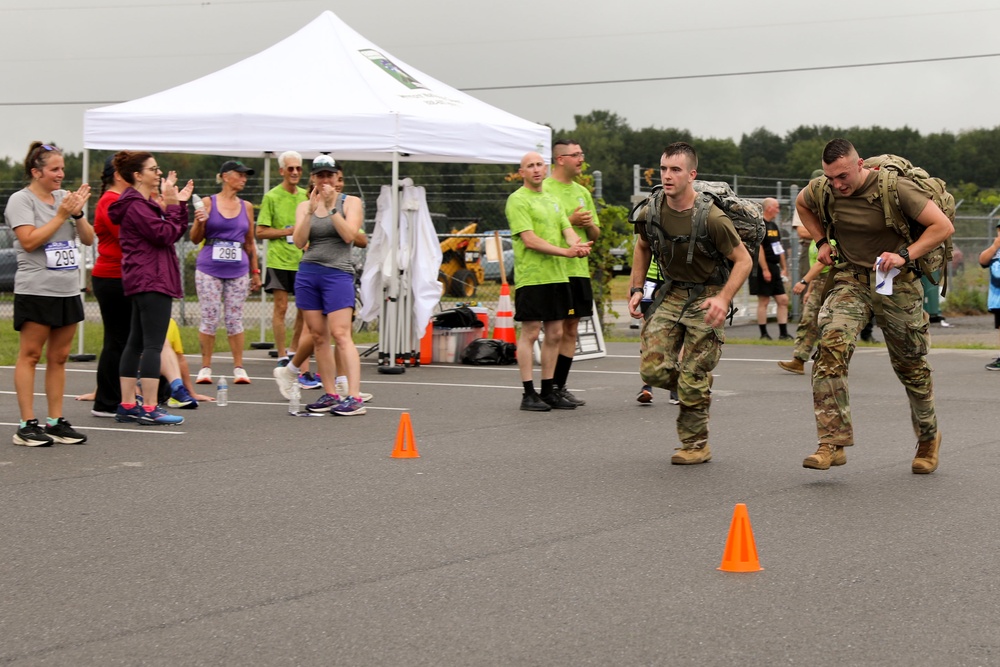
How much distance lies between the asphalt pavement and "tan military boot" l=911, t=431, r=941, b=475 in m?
0.12

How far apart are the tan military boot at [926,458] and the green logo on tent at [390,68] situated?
8.39m

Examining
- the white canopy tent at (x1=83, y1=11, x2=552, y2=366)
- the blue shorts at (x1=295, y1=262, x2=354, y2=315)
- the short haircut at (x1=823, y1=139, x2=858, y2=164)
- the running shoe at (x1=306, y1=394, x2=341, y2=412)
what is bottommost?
the running shoe at (x1=306, y1=394, x2=341, y2=412)

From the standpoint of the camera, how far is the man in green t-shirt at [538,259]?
10281mm

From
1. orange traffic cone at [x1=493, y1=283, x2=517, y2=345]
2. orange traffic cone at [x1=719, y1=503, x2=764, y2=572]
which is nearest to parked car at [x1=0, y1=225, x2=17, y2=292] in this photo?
orange traffic cone at [x1=493, y1=283, x2=517, y2=345]

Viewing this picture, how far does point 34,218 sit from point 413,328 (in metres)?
6.32

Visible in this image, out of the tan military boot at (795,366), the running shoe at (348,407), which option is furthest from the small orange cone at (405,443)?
the tan military boot at (795,366)

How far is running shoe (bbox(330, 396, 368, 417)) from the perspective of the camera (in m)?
10.2

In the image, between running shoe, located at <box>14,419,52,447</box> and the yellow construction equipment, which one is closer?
running shoe, located at <box>14,419,52,447</box>

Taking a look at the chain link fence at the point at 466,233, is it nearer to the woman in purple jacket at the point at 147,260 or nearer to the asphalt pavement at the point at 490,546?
the woman in purple jacket at the point at 147,260

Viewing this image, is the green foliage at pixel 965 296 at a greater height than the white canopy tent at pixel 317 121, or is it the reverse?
the white canopy tent at pixel 317 121

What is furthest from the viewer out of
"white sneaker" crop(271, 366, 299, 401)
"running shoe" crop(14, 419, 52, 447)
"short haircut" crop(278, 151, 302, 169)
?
"short haircut" crop(278, 151, 302, 169)

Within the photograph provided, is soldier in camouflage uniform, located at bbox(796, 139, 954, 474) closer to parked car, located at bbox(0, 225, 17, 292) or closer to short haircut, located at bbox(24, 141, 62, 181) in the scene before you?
short haircut, located at bbox(24, 141, 62, 181)

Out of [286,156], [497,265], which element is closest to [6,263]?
[497,265]

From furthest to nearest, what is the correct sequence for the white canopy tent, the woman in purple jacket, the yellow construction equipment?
the yellow construction equipment < the white canopy tent < the woman in purple jacket
